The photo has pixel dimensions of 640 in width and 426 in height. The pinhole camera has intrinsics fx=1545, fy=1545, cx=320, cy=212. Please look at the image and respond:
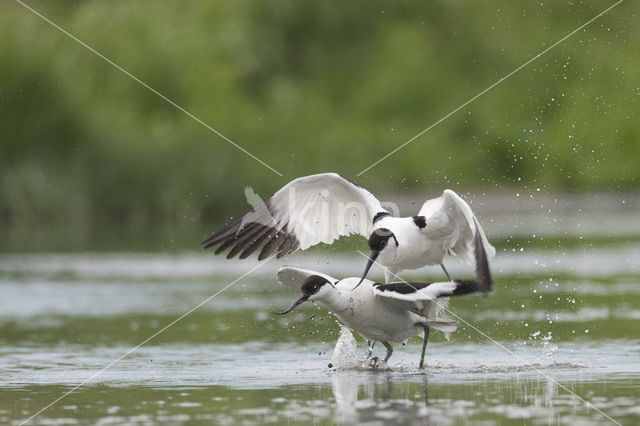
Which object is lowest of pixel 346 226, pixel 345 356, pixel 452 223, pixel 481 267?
pixel 345 356

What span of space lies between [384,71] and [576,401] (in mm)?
47456

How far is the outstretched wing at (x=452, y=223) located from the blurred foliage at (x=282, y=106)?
1760cm

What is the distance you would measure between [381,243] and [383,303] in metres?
0.52

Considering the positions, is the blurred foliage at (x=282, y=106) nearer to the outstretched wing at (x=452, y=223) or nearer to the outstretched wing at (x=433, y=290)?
the outstretched wing at (x=452, y=223)

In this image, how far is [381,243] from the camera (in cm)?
1323

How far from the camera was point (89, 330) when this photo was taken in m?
17.2

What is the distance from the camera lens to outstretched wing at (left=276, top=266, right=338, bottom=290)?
13.6 metres

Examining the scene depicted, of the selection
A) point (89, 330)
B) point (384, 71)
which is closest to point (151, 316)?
point (89, 330)

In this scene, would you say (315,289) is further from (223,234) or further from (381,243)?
(223,234)

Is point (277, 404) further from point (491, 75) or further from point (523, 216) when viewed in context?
point (491, 75)

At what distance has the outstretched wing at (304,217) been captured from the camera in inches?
563

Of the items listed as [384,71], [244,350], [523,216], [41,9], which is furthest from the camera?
[41,9]

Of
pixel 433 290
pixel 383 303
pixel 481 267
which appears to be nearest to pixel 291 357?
pixel 383 303

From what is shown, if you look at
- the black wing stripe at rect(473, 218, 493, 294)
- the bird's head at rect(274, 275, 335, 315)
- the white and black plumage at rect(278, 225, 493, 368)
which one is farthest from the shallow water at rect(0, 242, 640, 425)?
the black wing stripe at rect(473, 218, 493, 294)
